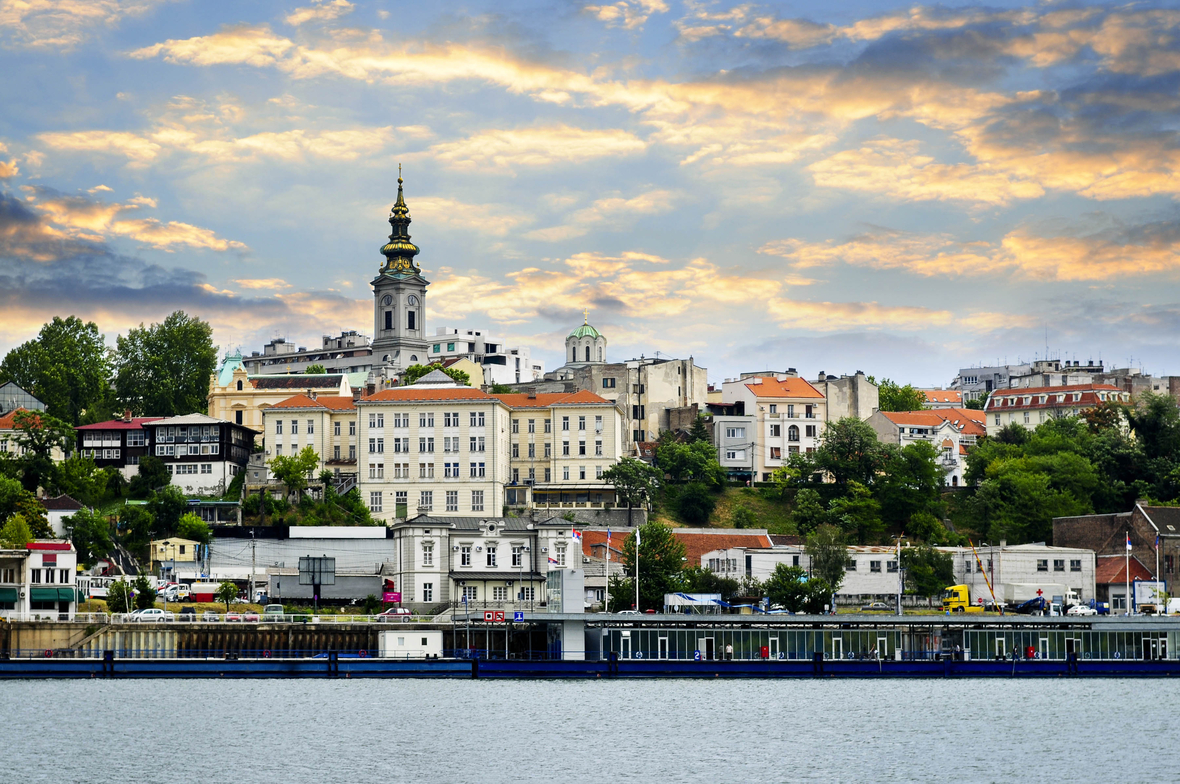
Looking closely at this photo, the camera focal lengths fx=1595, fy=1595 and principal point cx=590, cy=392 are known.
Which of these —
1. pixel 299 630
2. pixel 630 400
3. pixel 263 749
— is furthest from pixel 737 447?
pixel 263 749

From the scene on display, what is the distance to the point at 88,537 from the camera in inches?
3957

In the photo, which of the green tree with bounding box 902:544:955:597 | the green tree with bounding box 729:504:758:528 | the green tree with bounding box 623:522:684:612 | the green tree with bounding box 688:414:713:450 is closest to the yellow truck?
the green tree with bounding box 902:544:955:597

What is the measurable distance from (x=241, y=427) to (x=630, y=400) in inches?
1485

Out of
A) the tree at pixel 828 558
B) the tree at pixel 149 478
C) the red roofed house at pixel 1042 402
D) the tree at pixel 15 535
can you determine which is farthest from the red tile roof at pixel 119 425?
the red roofed house at pixel 1042 402

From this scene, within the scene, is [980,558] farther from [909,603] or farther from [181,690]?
[181,690]

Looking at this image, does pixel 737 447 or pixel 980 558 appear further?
pixel 737 447

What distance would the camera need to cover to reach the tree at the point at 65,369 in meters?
144

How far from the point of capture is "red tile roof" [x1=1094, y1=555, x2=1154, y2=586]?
105812 millimetres

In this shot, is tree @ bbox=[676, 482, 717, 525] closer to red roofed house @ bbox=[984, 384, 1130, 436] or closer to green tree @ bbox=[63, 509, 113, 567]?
green tree @ bbox=[63, 509, 113, 567]

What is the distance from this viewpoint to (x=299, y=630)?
283 feet

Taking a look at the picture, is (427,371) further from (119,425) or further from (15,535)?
(15,535)

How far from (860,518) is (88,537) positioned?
53.7 metres

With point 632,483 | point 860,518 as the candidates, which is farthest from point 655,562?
point 860,518

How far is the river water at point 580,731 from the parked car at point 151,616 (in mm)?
6356
